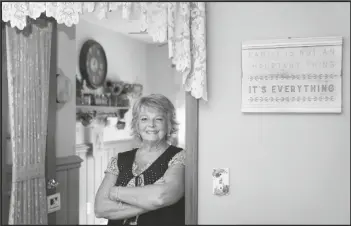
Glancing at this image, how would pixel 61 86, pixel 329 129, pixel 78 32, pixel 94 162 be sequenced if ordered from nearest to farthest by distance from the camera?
pixel 329 129
pixel 61 86
pixel 78 32
pixel 94 162

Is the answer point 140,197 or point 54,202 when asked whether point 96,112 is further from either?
point 140,197

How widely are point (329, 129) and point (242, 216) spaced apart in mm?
511

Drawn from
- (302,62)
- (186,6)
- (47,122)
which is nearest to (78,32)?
(47,122)

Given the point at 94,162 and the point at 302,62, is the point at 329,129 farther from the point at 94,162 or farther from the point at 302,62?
the point at 94,162

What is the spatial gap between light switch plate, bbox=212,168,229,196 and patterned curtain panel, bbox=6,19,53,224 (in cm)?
126

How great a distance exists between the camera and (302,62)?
1564mm

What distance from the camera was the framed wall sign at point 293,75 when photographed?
1542 mm

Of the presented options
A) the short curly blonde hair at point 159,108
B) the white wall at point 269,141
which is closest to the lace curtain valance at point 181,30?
the white wall at point 269,141

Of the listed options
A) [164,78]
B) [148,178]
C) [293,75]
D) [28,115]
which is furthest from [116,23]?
[293,75]

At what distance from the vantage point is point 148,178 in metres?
1.93

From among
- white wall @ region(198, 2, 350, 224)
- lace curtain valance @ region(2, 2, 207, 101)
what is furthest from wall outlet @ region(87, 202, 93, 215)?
lace curtain valance @ region(2, 2, 207, 101)

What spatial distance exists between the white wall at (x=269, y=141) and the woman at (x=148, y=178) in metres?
0.22

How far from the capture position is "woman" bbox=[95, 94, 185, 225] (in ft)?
5.82

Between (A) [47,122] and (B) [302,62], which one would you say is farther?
(A) [47,122]
